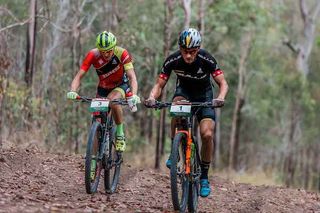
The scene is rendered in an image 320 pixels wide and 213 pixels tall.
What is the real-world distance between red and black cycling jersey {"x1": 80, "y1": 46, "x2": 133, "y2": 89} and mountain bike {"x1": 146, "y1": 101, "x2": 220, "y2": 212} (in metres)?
1.56

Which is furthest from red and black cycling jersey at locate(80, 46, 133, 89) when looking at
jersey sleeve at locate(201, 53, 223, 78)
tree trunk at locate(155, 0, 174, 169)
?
tree trunk at locate(155, 0, 174, 169)

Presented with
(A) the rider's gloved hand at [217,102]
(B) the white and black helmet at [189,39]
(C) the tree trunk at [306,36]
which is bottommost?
(A) the rider's gloved hand at [217,102]

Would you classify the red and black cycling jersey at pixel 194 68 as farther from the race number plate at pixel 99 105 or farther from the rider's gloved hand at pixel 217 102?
the race number plate at pixel 99 105

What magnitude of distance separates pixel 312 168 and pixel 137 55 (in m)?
28.5

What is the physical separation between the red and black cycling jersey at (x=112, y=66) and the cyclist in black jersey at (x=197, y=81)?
3.58ft

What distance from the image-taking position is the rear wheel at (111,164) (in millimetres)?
8992

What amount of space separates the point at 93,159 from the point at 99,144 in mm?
Answer: 275

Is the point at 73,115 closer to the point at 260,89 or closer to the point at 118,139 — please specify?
the point at 118,139

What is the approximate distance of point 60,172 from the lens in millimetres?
10672

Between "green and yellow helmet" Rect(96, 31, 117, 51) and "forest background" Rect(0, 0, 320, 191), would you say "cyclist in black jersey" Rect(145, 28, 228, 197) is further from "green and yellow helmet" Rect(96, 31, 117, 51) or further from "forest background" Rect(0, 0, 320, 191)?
"forest background" Rect(0, 0, 320, 191)

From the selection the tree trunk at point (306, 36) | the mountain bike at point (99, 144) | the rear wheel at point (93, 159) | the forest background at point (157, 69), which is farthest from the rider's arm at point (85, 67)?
the tree trunk at point (306, 36)

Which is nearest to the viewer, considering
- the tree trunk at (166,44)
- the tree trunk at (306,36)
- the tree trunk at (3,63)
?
the tree trunk at (3,63)

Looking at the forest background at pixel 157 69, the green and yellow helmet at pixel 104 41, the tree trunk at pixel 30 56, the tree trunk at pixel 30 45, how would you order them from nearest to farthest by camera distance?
the green and yellow helmet at pixel 104 41, the tree trunk at pixel 30 56, the tree trunk at pixel 30 45, the forest background at pixel 157 69

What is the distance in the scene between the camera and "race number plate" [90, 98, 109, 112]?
335 inches
